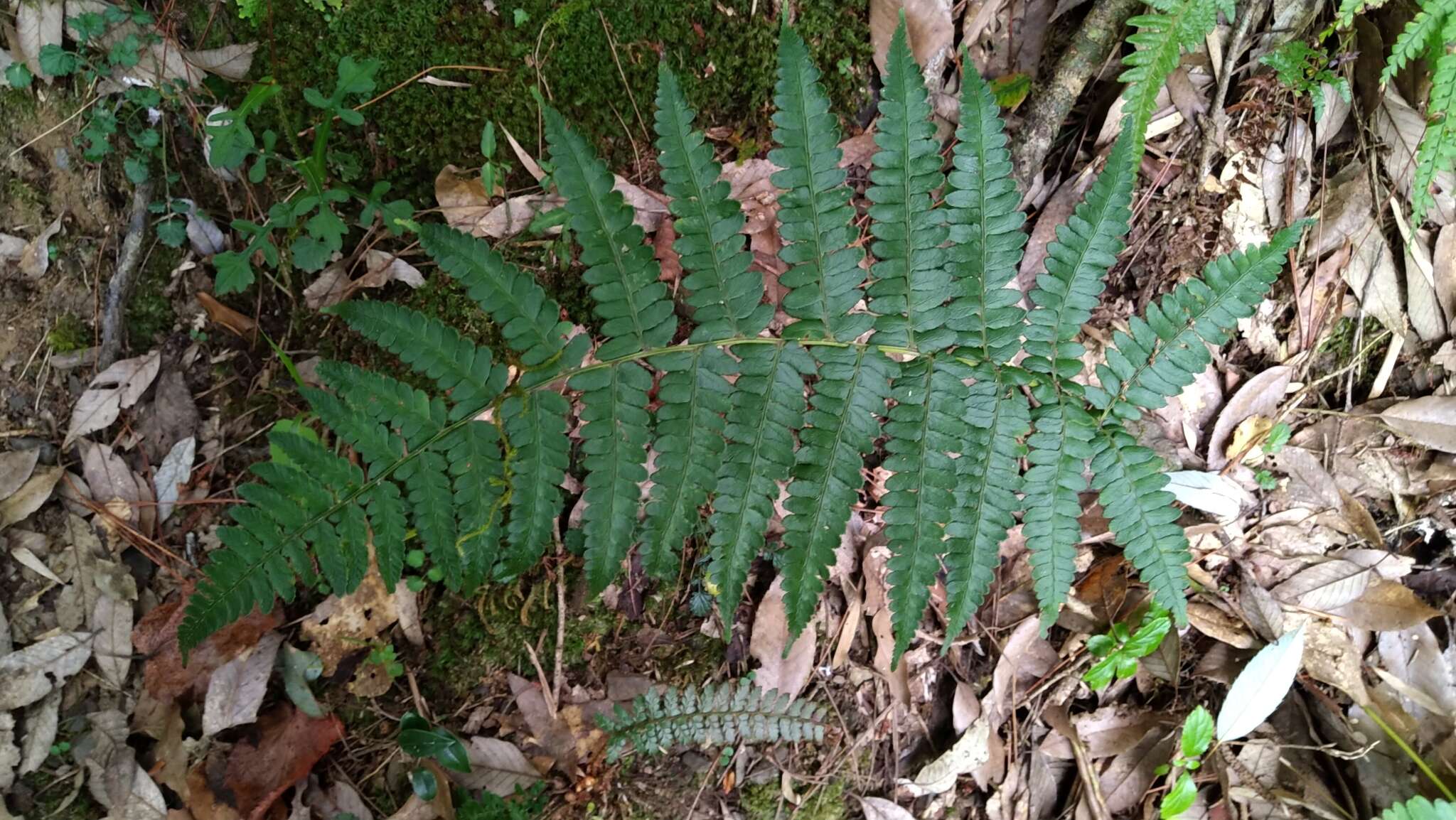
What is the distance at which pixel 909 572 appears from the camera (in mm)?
2119

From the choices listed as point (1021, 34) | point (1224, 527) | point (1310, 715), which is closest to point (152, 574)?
point (1021, 34)

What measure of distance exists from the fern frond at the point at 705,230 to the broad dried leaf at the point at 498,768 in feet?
5.58

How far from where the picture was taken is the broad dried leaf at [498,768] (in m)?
2.79

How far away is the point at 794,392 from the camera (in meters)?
2.19

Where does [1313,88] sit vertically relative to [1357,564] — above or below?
above

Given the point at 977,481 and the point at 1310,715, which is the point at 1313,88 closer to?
the point at 977,481

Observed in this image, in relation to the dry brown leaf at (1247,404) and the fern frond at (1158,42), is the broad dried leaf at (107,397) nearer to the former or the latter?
the fern frond at (1158,42)

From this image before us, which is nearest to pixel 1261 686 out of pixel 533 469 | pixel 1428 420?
pixel 1428 420

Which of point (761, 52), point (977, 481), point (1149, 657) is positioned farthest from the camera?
point (1149, 657)

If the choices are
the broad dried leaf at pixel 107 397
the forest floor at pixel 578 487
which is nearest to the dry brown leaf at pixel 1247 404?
the forest floor at pixel 578 487

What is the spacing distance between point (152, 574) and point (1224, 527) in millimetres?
4117

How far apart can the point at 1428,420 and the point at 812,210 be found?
9.24ft

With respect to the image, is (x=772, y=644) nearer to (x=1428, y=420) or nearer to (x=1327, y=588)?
(x=1327, y=588)

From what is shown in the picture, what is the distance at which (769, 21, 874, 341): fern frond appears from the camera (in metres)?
1.97
